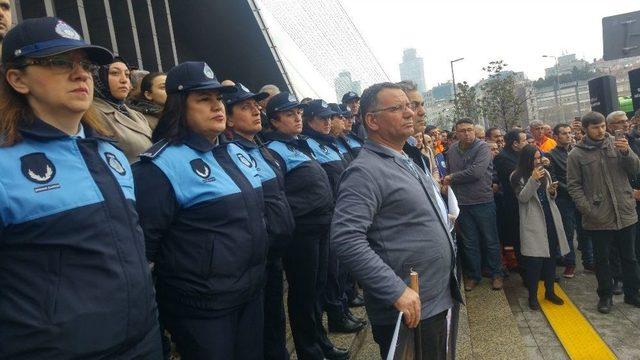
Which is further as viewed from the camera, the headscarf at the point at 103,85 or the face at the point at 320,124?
the face at the point at 320,124

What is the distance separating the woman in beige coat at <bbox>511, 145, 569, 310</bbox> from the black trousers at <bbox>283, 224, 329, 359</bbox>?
2819mm

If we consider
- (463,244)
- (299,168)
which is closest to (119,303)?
(299,168)

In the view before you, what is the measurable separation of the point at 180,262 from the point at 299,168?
1.50 metres

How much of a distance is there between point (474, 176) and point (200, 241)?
427 centimetres

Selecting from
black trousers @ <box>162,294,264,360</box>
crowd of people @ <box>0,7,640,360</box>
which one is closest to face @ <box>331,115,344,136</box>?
crowd of people @ <box>0,7,640,360</box>

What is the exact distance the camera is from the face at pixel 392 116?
2.34m

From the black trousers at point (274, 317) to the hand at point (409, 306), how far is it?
118cm

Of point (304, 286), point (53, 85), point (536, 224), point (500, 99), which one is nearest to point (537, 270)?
point (536, 224)

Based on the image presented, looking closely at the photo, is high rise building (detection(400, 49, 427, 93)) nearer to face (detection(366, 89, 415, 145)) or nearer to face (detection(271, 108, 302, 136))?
face (detection(271, 108, 302, 136))

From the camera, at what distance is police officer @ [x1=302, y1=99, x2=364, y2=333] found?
399 cm

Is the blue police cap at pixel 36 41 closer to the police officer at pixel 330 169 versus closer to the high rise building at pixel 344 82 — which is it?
the police officer at pixel 330 169

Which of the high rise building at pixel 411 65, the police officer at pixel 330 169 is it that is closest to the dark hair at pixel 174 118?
the police officer at pixel 330 169

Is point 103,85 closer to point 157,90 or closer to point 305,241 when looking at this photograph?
point 157,90

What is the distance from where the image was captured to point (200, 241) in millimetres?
2084
